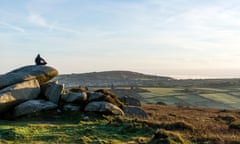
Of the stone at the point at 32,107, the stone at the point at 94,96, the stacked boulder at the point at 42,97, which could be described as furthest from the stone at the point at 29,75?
the stone at the point at 94,96

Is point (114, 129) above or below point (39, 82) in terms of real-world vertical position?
below

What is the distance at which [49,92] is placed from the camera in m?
31.5

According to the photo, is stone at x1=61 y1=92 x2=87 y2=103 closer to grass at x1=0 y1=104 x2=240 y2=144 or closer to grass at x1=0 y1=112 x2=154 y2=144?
grass at x1=0 y1=104 x2=240 y2=144

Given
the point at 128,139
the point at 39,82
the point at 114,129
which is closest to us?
the point at 128,139

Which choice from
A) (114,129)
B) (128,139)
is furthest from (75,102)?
(128,139)

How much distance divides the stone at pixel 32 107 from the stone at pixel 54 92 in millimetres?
871

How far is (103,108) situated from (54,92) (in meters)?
4.62

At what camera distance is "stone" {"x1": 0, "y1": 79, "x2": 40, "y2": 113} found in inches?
1129

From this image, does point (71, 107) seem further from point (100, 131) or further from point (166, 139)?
point (166, 139)

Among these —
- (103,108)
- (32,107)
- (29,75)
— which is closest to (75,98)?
(103,108)

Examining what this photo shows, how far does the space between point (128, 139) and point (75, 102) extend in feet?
35.3

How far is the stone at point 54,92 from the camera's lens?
31125 mm

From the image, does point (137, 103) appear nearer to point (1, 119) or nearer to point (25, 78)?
point (25, 78)

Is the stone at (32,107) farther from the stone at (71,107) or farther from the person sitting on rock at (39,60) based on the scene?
the person sitting on rock at (39,60)
